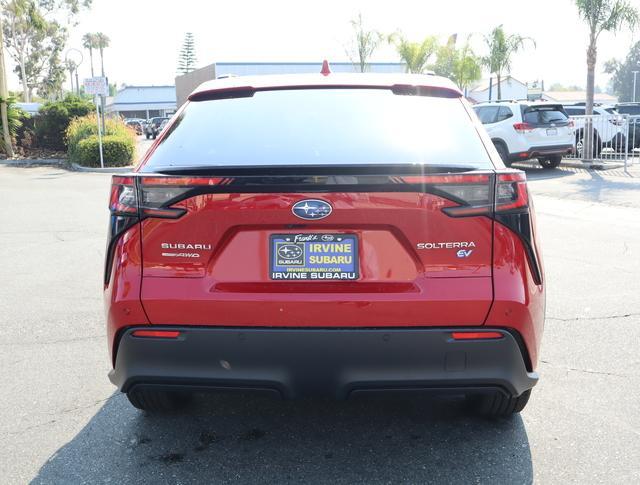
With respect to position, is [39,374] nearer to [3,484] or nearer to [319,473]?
[3,484]

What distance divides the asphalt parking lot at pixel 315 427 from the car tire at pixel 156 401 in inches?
2.7

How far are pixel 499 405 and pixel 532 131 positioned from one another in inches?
601

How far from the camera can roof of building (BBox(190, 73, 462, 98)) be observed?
339cm

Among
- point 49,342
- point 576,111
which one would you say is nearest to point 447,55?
point 576,111

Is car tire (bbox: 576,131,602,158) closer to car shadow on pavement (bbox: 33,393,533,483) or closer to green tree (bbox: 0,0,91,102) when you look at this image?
car shadow on pavement (bbox: 33,393,533,483)

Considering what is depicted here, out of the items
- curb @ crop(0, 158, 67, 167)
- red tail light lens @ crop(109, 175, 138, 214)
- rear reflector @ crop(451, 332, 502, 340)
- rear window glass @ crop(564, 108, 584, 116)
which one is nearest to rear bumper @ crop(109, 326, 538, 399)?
rear reflector @ crop(451, 332, 502, 340)

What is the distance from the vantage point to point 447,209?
2770 millimetres

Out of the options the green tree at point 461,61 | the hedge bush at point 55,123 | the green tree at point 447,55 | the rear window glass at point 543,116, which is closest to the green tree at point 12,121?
the hedge bush at point 55,123

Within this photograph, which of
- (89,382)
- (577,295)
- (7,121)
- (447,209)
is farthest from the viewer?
(7,121)

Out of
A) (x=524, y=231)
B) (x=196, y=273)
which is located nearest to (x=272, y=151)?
(x=196, y=273)

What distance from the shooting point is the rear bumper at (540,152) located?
17562 millimetres

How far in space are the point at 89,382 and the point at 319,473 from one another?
184cm

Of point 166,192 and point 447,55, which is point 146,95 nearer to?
point 447,55

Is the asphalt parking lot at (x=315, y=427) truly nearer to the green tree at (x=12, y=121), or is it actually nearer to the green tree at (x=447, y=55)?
the green tree at (x=12, y=121)
